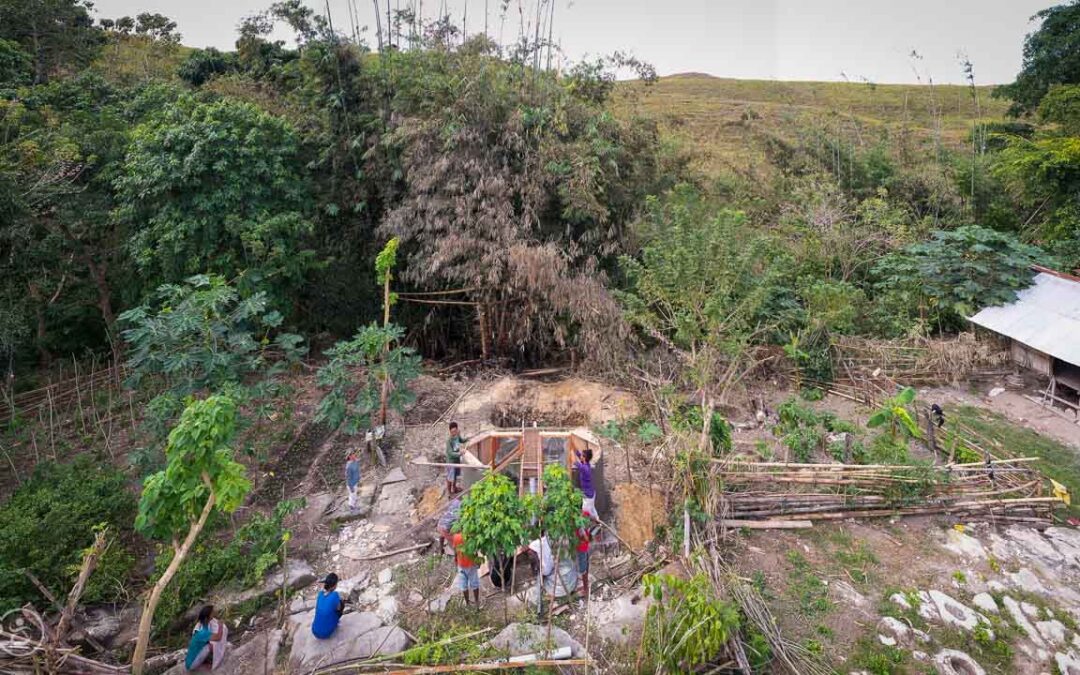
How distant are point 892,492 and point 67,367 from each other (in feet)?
44.3

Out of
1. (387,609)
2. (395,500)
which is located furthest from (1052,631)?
(395,500)

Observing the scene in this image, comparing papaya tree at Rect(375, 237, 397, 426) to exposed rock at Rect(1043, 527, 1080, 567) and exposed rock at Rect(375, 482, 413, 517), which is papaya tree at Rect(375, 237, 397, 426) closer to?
exposed rock at Rect(375, 482, 413, 517)

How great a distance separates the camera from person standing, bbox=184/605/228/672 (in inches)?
171

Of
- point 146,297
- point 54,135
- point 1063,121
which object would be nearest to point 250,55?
point 54,135

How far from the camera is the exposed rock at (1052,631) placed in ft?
15.1

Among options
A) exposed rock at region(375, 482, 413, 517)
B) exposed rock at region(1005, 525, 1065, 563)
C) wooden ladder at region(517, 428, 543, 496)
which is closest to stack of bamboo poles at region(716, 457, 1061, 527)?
exposed rock at region(1005, 525, 1065, 563)

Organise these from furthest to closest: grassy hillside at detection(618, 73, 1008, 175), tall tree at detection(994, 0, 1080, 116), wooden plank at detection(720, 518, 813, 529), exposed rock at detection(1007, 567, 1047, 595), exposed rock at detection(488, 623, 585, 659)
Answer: grassy hillside at detection(618, 73, 1008, 175), tall tree at detection(994, 0, 1080, 116), wooden plank at detection(720, 518, 813, 529), exposed rock at detection(1007, 567, 1047, 595), exposed rock at detection(488, 623, 585, 659)

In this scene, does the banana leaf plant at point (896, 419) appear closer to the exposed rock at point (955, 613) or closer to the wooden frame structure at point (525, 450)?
the exposed rock at point (955, 613)

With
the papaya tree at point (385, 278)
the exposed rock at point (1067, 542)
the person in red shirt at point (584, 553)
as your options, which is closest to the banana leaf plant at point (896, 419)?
the exposed rock at point (1067, 542)

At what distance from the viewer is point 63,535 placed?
5.17 metres

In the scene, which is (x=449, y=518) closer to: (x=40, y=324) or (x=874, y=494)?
(x=874, y=494)

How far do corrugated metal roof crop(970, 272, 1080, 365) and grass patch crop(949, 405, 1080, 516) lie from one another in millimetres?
1154

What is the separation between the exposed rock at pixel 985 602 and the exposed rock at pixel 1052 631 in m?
0.29

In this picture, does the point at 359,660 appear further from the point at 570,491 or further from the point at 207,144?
the point at 207,144
